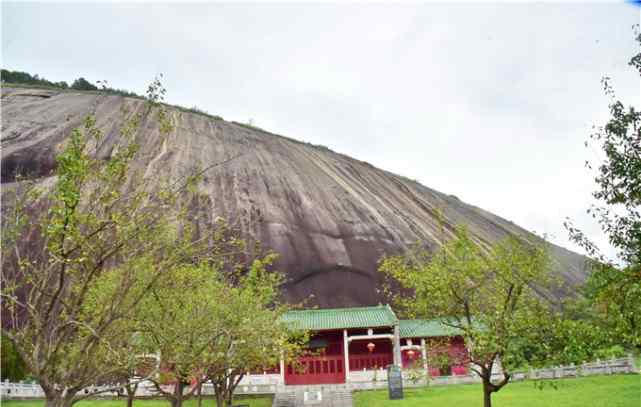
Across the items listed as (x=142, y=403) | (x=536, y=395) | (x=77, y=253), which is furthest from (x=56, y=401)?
(x=142, y=403)

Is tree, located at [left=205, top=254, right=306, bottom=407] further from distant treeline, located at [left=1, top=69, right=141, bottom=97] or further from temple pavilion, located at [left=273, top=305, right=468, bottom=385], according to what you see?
distant treeline, located at [left=1, top=69, right=141, bottom=97]

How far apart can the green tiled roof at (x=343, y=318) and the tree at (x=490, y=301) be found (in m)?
20.8

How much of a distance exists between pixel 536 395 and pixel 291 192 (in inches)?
1404

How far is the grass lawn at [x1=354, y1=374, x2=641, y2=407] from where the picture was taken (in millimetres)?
20516

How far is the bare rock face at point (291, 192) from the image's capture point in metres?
47.8

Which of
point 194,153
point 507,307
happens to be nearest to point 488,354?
point 507,307

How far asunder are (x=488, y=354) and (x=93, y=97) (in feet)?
236

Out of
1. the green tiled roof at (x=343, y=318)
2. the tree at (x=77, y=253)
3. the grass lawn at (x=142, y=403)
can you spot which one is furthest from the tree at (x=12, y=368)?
the tree at (x=77, y=253)

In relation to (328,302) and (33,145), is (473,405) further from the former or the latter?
(33,145)

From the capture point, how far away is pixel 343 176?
67.1 m

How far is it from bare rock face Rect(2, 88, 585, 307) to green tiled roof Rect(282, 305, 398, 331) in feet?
19.6

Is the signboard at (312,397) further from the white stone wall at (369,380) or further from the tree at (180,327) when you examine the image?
the tree at (180,327)

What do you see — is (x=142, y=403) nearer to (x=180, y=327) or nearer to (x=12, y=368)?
(x=12, y=368)

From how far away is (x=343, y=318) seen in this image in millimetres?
37562
